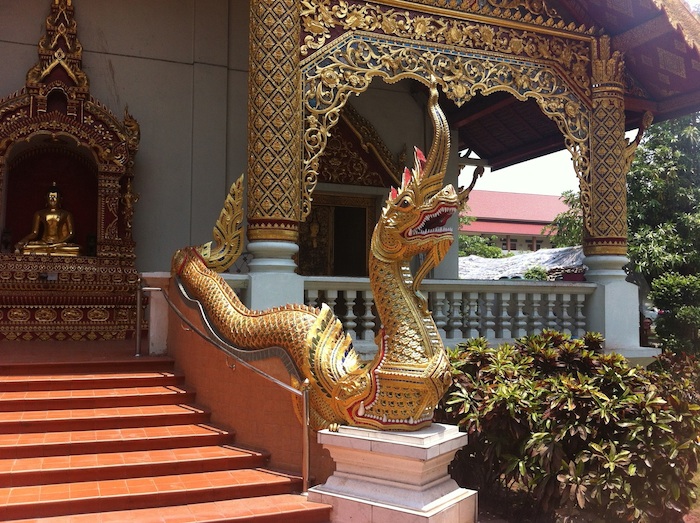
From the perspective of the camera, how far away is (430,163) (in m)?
3.34

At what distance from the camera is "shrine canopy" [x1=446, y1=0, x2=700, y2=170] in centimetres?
673

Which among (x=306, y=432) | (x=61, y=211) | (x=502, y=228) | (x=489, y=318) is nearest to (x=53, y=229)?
(x=61, y=211)

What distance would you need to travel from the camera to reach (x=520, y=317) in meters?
6.72

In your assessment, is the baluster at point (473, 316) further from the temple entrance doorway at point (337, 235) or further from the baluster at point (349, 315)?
the temple entrance doorway at point (337, 235)

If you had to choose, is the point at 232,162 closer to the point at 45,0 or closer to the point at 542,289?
the point at 45,0

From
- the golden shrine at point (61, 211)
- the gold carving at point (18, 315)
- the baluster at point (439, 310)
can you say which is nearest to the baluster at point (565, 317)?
the baluster at point (439, 310)

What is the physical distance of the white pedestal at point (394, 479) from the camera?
310cm

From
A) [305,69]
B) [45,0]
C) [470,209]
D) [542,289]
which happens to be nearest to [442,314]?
[542,289]

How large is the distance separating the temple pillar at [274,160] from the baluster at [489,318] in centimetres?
199

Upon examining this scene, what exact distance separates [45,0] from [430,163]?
6128 millimetres

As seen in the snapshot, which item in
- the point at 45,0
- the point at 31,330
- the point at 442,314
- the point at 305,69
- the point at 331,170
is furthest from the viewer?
the point at 331,170

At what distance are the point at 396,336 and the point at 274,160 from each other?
8.99 ft

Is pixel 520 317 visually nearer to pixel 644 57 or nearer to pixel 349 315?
pixel 349 315

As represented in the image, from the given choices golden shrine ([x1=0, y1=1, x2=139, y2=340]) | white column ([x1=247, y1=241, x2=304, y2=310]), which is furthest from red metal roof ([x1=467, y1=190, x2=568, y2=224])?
white column ([x1=247, y1=241, x2=304, y2=310])
